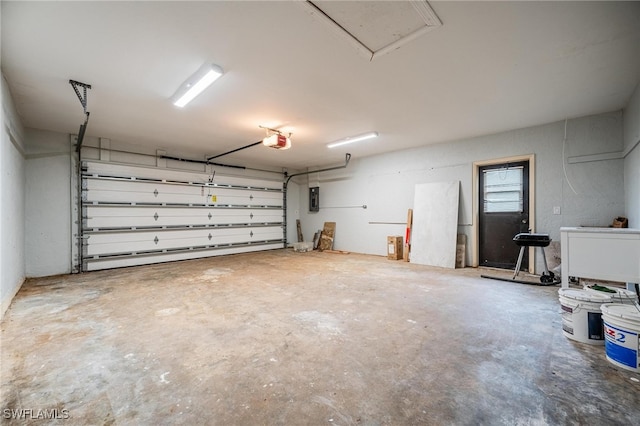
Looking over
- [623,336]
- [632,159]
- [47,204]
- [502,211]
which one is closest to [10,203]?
[47,204]

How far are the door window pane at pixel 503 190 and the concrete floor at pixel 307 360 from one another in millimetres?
2100

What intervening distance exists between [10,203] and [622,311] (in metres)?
6.70

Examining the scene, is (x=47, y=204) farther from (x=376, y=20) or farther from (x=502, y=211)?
(x=502, y=211)

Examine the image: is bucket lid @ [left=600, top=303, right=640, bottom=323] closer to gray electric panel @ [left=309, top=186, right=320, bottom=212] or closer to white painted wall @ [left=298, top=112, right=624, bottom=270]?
Result: white painted wall @ [left=298, top=112, right=624, bottom=270]

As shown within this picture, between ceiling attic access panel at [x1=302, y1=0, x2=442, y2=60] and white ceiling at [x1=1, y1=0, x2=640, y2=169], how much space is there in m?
0.09

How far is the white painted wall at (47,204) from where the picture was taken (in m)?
4.77

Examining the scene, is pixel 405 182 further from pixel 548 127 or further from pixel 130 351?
pixel 130 351

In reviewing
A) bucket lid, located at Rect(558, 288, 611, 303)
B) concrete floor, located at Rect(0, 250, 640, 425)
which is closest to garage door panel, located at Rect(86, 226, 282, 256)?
concrete floor, located at Rect(0, 250, 640, 425)

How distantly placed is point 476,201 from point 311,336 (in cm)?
488

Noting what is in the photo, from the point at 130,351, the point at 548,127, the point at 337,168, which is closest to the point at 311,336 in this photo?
the point at 130,351

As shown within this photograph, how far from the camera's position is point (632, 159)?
11.9 feet

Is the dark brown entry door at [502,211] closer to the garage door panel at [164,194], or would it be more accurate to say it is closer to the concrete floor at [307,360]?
the concrete floor at [307,360]

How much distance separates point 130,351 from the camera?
2.18 metres

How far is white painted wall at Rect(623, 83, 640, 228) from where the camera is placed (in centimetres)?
339
